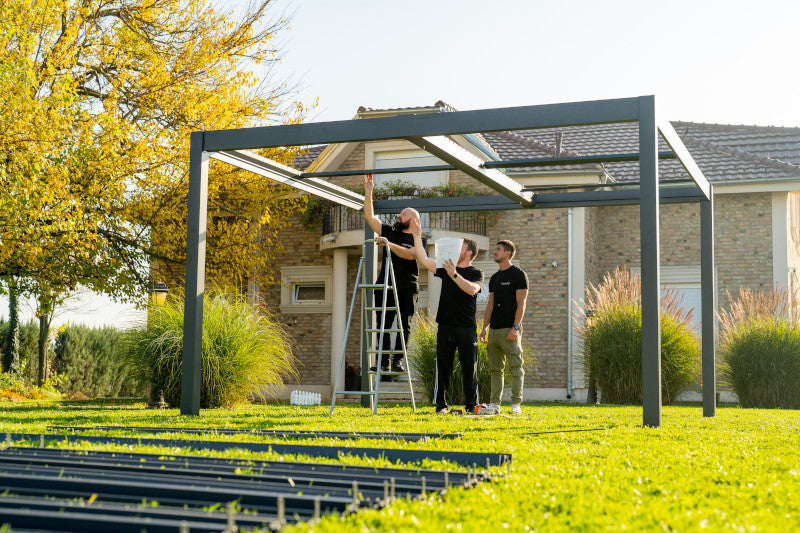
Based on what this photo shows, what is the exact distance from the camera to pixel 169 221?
54.0ft

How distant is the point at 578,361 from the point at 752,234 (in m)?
7.17

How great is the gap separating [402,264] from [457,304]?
1.15m

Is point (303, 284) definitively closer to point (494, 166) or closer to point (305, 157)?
point (305, 157)

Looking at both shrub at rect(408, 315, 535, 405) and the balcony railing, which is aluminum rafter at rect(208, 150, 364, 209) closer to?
shrub at rect(408, 315, 535, 405)

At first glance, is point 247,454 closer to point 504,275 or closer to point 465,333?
point 465,333

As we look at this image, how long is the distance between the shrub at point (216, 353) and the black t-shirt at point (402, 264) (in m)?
2.46

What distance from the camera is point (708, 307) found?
9.71 metres

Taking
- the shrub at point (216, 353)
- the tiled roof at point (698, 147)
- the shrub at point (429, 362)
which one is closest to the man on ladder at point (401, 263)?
the shrub at point (216, 353)

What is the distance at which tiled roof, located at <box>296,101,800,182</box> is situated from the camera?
19.5 metres

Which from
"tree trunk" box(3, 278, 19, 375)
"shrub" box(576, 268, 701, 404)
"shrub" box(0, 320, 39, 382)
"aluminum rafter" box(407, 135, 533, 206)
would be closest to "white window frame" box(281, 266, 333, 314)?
"shrub" box(0, 320, 39, 382)

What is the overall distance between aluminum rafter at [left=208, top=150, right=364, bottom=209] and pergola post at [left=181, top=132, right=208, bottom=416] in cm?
47

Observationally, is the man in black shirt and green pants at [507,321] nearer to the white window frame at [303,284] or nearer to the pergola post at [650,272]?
the pergola post at [650,272]

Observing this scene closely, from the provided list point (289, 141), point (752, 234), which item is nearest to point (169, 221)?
point (289, 141)

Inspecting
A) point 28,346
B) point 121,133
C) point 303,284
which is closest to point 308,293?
point 303,284
